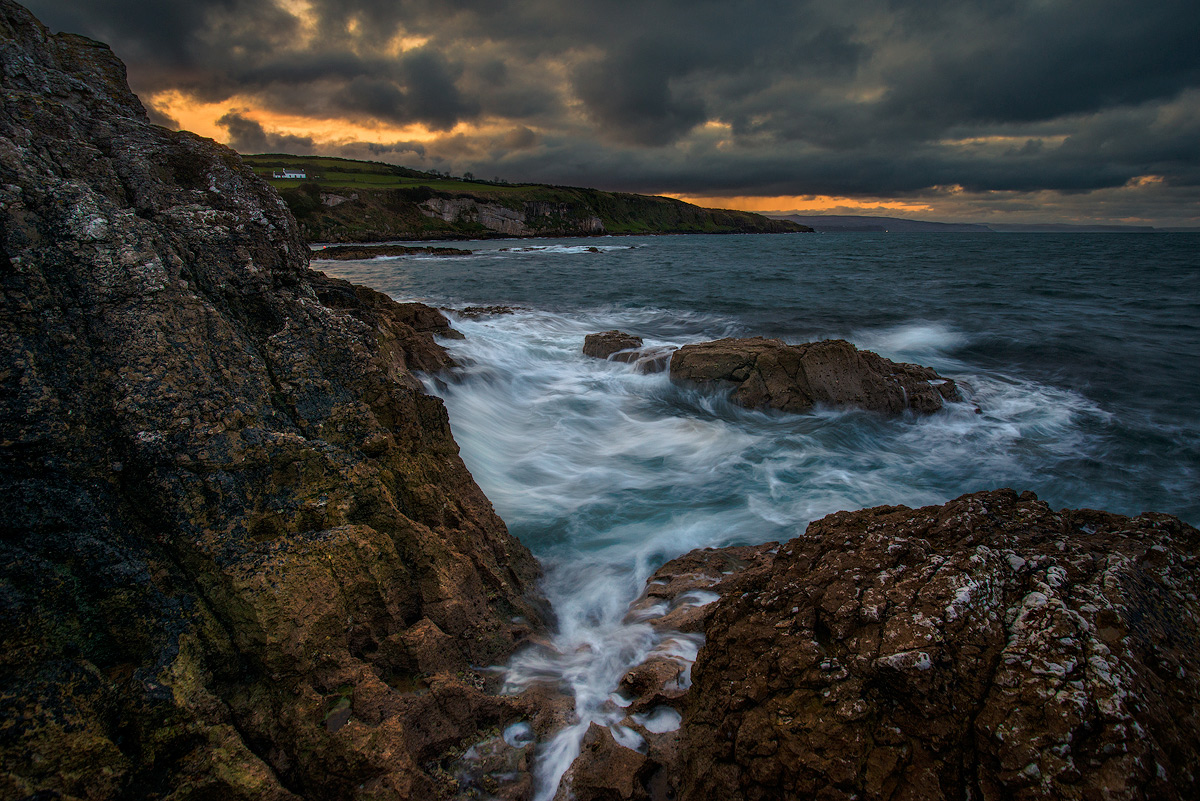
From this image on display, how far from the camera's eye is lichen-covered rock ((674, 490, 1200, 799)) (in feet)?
6.91

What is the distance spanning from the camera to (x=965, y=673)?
8.07 feet

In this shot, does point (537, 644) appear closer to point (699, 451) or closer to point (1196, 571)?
point (1196, 571)

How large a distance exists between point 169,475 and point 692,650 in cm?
378

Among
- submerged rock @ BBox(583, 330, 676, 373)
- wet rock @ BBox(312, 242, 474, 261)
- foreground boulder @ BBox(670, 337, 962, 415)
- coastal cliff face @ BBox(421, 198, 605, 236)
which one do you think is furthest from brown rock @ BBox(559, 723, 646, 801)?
coastal cliff face @ BBox(421, 198, 605, 236)

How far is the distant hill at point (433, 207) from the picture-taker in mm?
77688

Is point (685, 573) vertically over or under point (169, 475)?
under

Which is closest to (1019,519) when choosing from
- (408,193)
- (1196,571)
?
(1196,571)

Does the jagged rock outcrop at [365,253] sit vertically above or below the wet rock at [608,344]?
above

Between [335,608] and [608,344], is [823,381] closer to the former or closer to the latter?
[608,344]

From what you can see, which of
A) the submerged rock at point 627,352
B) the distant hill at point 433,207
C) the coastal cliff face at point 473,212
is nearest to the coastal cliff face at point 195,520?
the submerged rock at point 627,352

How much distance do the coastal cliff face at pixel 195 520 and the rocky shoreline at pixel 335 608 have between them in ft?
0.05

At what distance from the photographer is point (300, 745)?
266 centimetres

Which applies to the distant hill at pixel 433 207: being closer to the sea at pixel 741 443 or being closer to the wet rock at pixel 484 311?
the wet rock at pixel 484 311

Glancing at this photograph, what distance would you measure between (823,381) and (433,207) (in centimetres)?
9545
